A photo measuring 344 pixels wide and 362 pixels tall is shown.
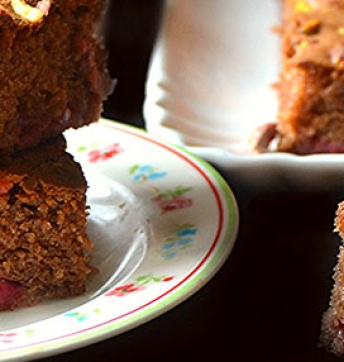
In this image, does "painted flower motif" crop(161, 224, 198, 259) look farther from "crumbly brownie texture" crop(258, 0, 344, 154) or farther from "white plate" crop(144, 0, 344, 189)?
"crumbly brownie texture" crop(258, 0, 344, 154)

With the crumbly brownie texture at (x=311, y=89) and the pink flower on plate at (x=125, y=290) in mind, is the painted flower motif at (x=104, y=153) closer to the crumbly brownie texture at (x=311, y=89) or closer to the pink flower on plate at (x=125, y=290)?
the crumbly brownie texture at (x=311, y=89)

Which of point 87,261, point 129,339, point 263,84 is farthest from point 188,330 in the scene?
point 263,84

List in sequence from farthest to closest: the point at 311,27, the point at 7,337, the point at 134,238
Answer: the point at 311,27, the point at 134,238, the point at 7,337

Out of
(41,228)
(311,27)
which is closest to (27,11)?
(41,228)

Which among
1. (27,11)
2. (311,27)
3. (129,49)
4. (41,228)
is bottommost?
(129,49)

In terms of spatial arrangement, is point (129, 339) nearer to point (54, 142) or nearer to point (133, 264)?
point (133, 264)

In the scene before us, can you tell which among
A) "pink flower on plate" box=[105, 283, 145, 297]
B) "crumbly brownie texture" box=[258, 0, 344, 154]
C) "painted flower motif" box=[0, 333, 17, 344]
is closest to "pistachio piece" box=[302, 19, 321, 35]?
"crumbly brownie texture" box=[258, 0, 344, 154]

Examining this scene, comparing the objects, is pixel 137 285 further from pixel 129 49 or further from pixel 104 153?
pixel 129 49

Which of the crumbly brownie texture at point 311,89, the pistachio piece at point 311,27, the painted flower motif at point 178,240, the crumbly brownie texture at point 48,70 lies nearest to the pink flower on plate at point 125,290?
the painted flower motif at point 178,240
